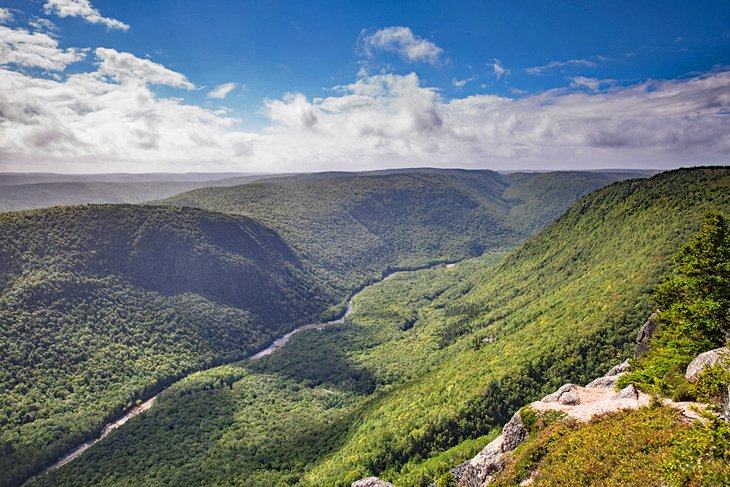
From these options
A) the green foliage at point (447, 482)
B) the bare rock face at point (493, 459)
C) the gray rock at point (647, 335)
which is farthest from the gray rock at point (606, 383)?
the green foliage at point (447, 482)

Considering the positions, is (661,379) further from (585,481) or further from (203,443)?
(203,443)

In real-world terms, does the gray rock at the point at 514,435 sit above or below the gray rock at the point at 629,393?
below

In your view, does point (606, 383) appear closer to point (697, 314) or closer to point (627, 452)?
point (697, 314)

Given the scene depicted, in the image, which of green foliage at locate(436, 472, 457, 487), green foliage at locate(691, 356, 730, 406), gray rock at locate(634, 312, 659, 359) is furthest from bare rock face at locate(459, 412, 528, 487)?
gray rock at locate(634, 312, 659, 359)

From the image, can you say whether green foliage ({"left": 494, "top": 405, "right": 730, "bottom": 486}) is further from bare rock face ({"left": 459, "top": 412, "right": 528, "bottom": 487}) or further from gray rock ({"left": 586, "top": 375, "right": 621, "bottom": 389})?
gray rock ({"left": 586, "top": 375, "right": 621, "bottom": 389})

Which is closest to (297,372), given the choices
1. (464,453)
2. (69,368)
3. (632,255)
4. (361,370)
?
(361,370)

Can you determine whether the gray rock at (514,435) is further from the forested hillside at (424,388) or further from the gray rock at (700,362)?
the forested hillside at (424,388)

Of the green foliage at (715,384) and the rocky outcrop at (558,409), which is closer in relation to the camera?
the green foliage at (715,384)
